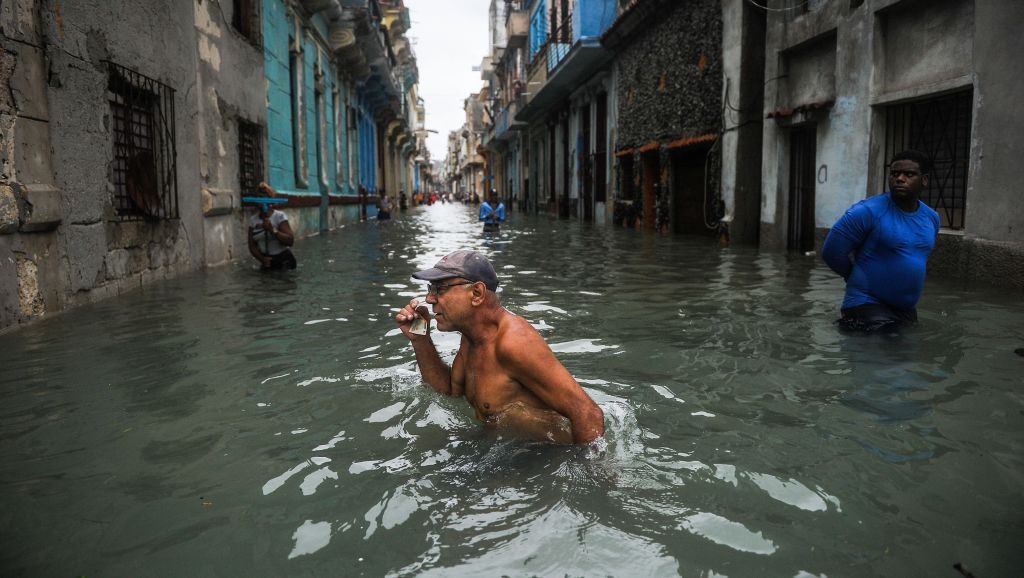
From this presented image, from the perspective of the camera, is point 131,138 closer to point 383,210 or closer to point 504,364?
point 504,364

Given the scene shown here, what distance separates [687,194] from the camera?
18.3m

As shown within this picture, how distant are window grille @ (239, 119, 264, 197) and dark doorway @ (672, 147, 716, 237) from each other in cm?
966

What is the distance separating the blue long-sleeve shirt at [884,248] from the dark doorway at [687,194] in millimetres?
12657

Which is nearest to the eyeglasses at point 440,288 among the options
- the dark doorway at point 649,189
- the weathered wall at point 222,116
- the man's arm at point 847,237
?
the man's arm at point 847,237

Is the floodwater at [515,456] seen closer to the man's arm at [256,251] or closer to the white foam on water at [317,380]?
the white foam on water at [317,380]

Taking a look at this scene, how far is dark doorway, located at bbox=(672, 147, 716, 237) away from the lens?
18.1 meters

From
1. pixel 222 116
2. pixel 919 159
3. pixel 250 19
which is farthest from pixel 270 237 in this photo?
pixel 919 159

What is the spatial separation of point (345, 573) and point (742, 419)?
7.20ft

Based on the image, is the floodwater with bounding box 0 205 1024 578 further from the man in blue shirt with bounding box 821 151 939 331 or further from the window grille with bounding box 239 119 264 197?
the window grille with bounding box 239 119 264 197

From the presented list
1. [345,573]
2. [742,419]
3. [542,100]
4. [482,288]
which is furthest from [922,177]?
[542,100]

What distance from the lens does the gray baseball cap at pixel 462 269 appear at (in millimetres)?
3117

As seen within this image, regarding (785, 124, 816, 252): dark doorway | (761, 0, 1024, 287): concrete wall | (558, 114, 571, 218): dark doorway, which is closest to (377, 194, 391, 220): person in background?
(558, 114, 571, 218): dark doorway

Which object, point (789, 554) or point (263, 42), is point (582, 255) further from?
point (789, 554)

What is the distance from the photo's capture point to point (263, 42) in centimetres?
1380
